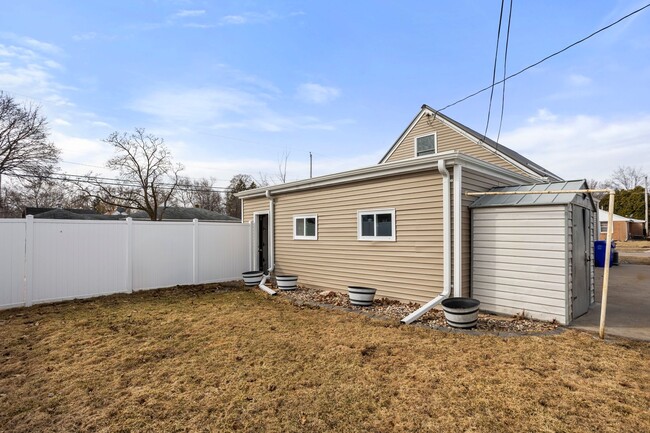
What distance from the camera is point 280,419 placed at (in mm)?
2518

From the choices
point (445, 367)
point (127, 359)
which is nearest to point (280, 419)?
point (445, 367)

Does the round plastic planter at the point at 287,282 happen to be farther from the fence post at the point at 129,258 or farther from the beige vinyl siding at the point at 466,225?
the beige vinyl siding at the point at 466,225

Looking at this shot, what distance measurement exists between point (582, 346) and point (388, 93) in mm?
9904

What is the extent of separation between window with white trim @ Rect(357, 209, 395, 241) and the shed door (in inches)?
119

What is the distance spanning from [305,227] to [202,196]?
3591cm

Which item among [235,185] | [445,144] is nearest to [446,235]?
[445,144]

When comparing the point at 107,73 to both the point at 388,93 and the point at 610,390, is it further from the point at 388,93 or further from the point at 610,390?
the point at 610,390

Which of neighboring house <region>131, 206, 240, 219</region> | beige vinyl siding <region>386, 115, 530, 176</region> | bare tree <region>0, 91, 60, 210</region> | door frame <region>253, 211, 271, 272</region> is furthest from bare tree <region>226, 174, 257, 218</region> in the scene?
door frame <region>253, 211, 271, 272</region>

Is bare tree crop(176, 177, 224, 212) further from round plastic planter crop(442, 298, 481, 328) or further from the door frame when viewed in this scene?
round plastic planter crop(442, 298, 481, 328)

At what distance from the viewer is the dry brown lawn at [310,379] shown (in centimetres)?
250

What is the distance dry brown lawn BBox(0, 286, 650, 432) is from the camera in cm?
250

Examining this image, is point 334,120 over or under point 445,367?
over

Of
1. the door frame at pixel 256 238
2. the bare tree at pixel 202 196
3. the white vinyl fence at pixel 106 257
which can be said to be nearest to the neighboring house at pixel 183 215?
the bare tree at pixel 202 196

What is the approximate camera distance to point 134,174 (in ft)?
81.3
